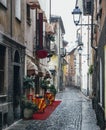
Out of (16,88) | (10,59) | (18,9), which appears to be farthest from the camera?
(18,9)

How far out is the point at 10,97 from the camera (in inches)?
652

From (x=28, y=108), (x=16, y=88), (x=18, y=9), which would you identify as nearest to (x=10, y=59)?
(x=16, y=88)

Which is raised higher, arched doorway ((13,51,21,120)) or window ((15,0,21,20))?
window ((15,0,21,20))

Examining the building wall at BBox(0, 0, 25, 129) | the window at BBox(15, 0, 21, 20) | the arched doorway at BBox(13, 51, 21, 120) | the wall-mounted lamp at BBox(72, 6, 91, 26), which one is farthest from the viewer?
the window at BBox(15, 0, 21, 20)

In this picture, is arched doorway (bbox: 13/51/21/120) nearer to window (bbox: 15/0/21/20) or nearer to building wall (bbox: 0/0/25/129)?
building wall (bbox: 0/0/25/129)

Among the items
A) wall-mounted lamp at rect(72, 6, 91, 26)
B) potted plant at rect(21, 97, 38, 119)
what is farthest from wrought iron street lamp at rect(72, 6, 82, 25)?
potted plant at rect(21, 97, 38, 119)

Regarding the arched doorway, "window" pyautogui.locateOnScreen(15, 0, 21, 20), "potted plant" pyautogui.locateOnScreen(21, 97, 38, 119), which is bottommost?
"potted plant" pyautogui.locateOnScreen(21, 97, 38, 119)

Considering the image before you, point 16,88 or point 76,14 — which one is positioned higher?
point 76,14

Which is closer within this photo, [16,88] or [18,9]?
[16,88]

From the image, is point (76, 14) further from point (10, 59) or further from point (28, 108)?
point (28, 108)

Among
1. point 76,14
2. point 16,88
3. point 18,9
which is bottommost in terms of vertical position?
point 16,88

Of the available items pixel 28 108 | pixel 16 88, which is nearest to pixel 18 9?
pixel 16 88

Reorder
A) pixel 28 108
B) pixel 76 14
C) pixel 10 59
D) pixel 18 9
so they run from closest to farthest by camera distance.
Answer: pixel 10 59 < pixel 76 14 < pixel 28 108 < pixel 18 9

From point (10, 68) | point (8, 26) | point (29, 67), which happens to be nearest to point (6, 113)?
point (10, 68)
